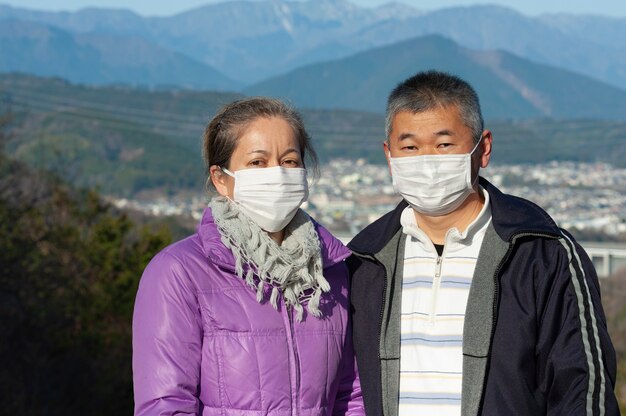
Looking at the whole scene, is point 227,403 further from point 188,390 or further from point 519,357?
point 519,357

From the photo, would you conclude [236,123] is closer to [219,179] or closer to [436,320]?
[219,179]

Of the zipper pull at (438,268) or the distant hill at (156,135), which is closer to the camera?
the zipper pull at (438,268)

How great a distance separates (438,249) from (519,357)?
0.51 metres

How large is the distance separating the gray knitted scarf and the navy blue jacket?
0.28 metres

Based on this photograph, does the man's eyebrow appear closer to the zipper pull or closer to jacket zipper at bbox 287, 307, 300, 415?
the zipper pull

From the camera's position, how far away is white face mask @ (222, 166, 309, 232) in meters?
3.45

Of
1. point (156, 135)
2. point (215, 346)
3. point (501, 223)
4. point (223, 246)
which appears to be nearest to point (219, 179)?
point (223, 246)

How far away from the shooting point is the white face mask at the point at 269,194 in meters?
3.45

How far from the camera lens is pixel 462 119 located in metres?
3.53

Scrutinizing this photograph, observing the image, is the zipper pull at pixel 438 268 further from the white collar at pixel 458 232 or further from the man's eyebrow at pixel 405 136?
the man's eyebrow at pixel 405 136

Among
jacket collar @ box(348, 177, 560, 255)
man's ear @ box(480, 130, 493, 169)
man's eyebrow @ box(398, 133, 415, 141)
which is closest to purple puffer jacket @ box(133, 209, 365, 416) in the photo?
jacket collar @ box(348, 177, 560, 255)

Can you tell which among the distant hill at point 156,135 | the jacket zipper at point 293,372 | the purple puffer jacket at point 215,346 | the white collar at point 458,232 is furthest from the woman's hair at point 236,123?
the distant hill at point 156,135

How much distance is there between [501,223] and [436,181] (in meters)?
0.26

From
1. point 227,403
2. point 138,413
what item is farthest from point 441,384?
point 138,413
